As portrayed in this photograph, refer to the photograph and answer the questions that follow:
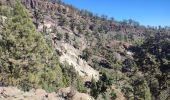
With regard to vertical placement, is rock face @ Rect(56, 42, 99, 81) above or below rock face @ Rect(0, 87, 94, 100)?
below

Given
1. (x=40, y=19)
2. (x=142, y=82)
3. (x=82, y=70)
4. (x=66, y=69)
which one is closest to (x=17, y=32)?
(x=142, y=82)

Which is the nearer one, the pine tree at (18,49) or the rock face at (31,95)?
the rock face at (31,95)

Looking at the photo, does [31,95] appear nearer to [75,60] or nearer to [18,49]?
[18,49]

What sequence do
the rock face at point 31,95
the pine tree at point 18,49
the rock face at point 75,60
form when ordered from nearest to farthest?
1. the rock face at point 31,95
2. the pine tree at point 18,49
3. the rock face at point 75,60

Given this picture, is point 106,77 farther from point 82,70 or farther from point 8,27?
point 8,27

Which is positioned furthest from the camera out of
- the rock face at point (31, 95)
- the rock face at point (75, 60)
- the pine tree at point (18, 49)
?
the rock face at point (75, 60)

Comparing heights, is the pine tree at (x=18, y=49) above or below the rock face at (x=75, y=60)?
above

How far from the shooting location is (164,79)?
97.2m

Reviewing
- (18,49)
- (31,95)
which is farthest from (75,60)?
(31,95)

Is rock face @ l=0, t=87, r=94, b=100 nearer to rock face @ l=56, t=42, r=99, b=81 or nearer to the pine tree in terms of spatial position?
the pine tree

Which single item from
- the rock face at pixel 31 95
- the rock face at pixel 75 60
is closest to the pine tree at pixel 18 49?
the rock face at pixel 31 95

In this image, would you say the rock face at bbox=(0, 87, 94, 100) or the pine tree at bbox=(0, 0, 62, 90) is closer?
the rock face at bbox=(0, 87, 94, 100)

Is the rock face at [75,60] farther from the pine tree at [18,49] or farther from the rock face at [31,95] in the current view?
the rock face at [31,95]

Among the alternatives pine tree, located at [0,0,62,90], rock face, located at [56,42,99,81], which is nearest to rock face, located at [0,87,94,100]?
pine tree, located at [0,0,62,90]
